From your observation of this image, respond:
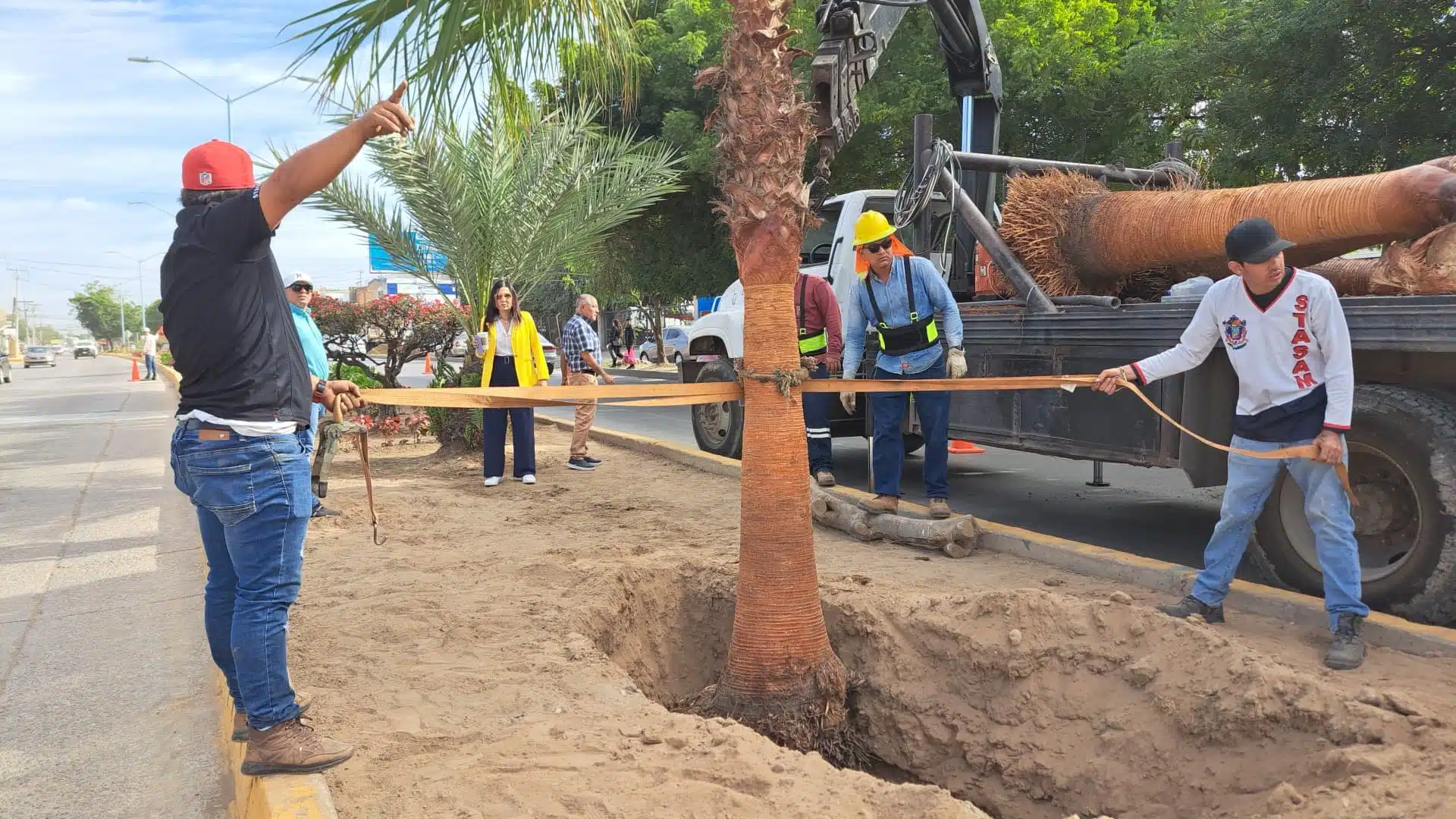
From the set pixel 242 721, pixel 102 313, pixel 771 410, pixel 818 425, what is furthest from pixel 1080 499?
pixel 102 313

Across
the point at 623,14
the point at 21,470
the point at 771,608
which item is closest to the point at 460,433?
the point at 21,470

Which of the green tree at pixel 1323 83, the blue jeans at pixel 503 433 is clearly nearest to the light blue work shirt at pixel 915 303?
the blue jeans at pixel 503 433

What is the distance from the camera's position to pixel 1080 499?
802cm

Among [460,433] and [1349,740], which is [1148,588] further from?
[460,433]

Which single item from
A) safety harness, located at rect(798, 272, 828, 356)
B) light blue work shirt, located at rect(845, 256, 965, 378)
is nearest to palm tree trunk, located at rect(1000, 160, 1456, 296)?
light blue work shirt, located at rect(845, 256, 965, 378)

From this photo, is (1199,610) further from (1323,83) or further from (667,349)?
(667,349)

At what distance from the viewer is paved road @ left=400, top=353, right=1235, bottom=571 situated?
665 cm

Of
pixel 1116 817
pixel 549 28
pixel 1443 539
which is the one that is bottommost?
pixel 1116 817

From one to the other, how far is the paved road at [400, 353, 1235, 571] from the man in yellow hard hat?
3.87 feet

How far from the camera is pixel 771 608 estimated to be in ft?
13.4

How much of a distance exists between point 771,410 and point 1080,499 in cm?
479

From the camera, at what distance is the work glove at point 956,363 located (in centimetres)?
613

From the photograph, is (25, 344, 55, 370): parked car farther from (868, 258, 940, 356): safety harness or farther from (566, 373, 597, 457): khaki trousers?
(868, 258, 940, 356): safety harness

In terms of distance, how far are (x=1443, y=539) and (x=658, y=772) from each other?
3.44 metres
